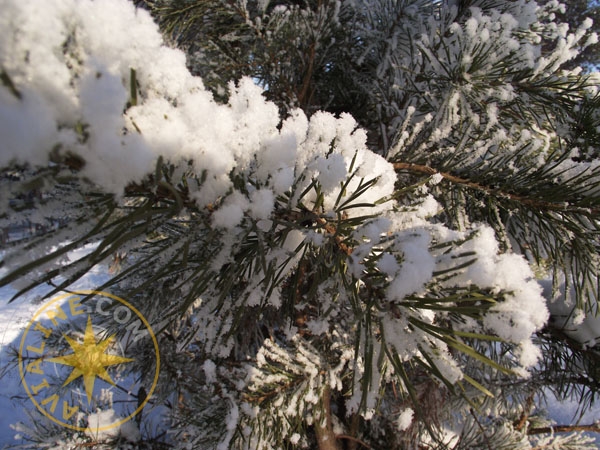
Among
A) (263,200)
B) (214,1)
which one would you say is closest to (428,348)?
(263,200)

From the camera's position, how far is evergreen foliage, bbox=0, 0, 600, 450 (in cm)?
21

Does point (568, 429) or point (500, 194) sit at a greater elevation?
point (500, 194)

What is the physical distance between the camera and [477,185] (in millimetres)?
519

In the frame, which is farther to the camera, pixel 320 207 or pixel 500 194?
pixel 500 194

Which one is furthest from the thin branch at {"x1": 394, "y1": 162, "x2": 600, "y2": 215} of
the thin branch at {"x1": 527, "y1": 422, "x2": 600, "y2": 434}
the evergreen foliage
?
the thin branch at {"x1": 527, "y1": 422, "x2": 600, "y2": 434}

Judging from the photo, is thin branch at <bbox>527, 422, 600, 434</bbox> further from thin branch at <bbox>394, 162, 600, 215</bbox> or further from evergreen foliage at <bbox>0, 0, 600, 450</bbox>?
thin branch at <bbox>394, 162, 600, 215</bbox>

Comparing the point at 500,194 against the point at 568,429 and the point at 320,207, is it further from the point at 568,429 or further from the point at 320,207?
the point at 568,429

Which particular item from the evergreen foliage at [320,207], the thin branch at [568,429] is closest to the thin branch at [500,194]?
the evergreen foliage at [320,207]

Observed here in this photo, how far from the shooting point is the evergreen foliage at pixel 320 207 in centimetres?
21

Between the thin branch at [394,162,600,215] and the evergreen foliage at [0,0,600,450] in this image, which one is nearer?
the evergreen foliage at [0,0,600,450]

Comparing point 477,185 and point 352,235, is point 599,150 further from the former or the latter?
point 352,235

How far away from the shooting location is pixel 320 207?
1.14 ft

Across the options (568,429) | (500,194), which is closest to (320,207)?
(500,194)

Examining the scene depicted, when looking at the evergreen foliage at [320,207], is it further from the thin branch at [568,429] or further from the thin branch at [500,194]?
the thin branch at [568,429]
